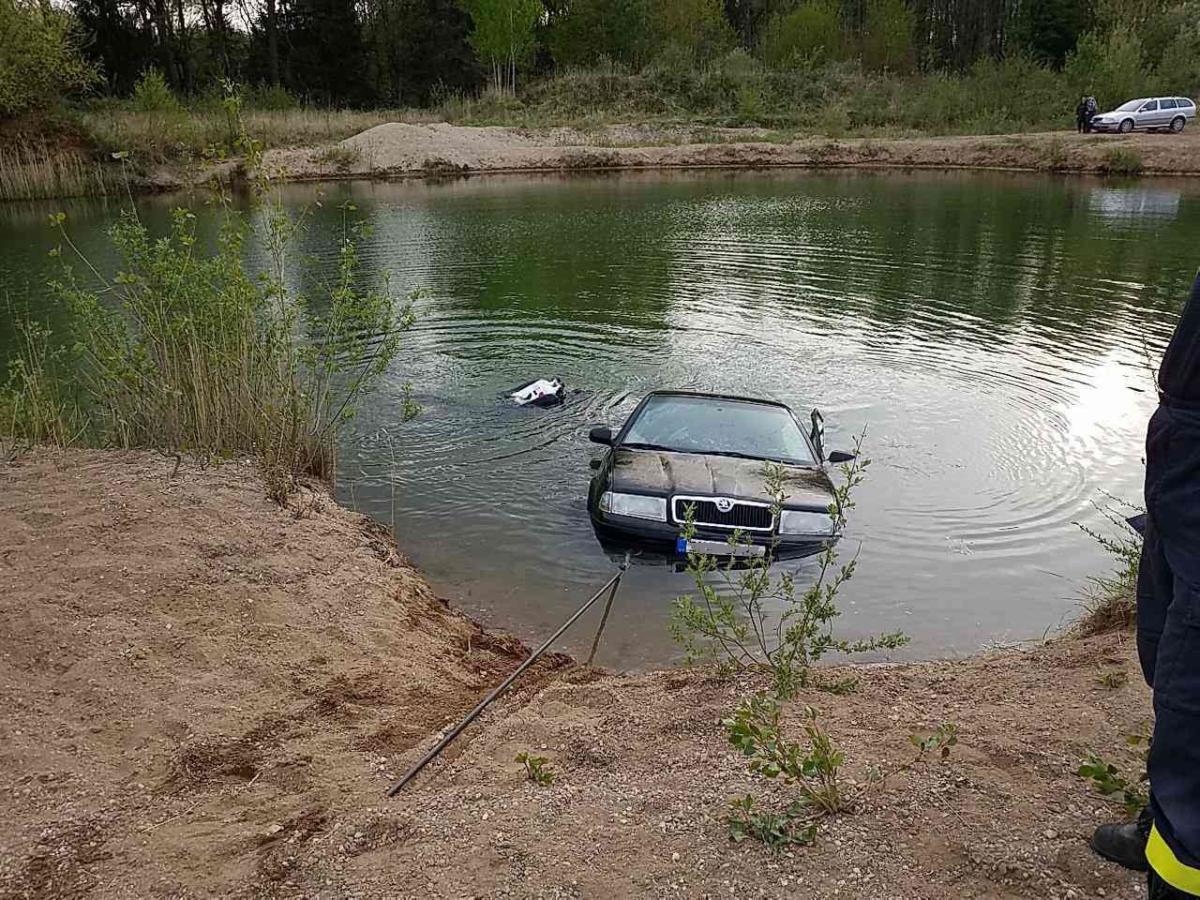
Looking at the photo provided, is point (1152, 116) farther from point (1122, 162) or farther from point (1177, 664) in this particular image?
point (1177, 664)

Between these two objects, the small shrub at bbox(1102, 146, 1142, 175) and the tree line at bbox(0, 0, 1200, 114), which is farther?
the tree line at bbox(0, 0, 1200, 114)

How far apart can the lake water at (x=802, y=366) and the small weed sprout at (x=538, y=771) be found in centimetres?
236

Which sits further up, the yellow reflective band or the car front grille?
the yellow reflective band

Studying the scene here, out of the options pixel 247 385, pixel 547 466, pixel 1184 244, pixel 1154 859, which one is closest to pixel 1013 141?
pixel 1184 244

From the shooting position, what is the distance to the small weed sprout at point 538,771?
379 centimetres

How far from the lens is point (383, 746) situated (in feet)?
14.4

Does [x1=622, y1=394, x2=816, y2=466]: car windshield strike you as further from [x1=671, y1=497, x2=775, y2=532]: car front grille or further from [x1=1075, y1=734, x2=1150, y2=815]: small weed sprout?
[x1=1075, y1=734, x2=1150, y2=815]: small weed sprout

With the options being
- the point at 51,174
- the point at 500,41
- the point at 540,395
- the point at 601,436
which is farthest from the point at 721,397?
the point at 500,41

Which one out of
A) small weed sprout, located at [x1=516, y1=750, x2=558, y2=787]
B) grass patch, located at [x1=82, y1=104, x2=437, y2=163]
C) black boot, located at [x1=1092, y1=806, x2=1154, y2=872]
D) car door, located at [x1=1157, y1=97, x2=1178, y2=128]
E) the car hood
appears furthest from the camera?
car door, located at [x1=1157, y1=97, x2=1178, y2=128]

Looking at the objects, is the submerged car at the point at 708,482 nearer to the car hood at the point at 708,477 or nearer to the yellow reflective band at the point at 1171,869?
the car hood at the point at 708,477

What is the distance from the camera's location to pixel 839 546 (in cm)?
824

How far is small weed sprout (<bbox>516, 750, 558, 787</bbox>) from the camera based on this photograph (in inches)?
149

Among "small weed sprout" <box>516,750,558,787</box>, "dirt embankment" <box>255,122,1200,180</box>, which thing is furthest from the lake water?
"dirt embankment" <box>255,122,1200,180</box>

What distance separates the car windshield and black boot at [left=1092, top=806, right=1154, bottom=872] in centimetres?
536
